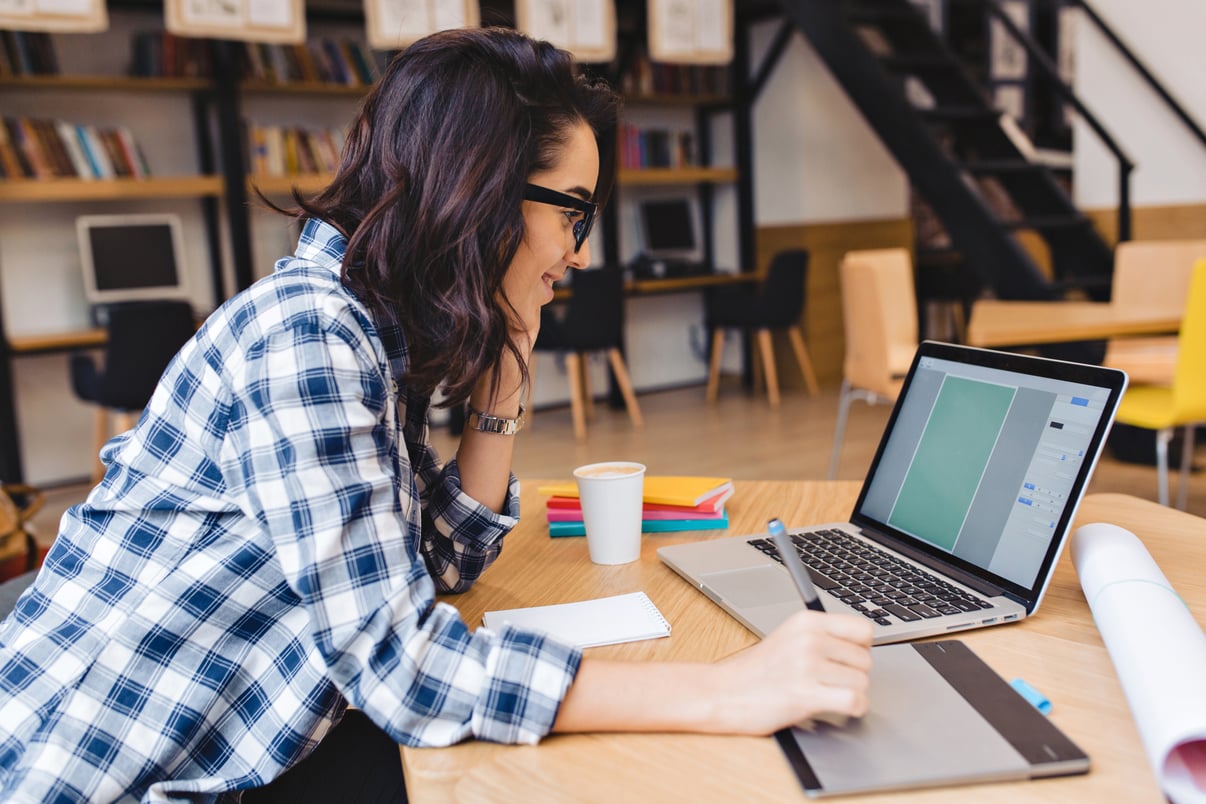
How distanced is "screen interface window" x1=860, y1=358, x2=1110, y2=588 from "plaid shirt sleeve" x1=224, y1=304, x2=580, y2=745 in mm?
419

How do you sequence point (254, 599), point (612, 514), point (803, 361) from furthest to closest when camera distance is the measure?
1. point (803, 361)
2. point (612, 514)
3. point (254, 599)

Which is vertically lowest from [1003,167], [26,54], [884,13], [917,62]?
[1003,167]

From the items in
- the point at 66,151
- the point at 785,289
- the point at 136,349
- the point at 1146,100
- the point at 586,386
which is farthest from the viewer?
the point at 586,386

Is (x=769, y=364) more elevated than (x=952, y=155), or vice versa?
(x=952, y=155)

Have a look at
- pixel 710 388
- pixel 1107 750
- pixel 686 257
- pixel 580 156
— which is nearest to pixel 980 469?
pixel 1107 750

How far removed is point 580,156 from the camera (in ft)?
3.08

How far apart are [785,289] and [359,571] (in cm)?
525

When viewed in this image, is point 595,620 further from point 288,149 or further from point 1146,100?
point 1146,100

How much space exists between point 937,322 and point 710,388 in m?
2.26

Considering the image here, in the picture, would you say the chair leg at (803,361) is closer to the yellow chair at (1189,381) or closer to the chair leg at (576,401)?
the chair leg at (576,401)

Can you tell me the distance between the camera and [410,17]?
4207 mm

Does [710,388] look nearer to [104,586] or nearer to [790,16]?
[790,16]

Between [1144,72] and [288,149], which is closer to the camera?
[1144,72]

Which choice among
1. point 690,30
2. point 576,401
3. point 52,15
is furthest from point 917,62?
point 52,15
